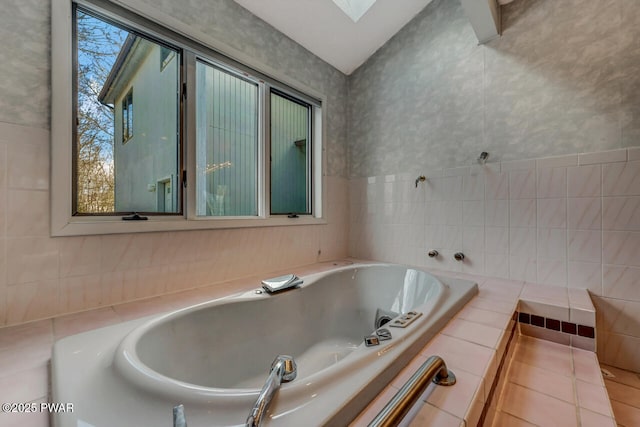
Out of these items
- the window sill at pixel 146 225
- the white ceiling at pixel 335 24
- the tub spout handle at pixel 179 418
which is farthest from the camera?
the white ceiling at pixel 335 24

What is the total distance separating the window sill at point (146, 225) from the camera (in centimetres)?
110

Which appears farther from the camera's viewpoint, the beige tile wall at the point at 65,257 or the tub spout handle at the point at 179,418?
the beige tile wall at the point at 65,257

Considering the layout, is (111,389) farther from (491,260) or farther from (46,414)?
(491,260)

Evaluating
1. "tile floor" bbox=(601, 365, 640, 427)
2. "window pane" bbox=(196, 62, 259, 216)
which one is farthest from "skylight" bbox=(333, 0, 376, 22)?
"tile floor" bbox=(601, 365, 640, 427)

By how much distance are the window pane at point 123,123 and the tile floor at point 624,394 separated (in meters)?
2.28

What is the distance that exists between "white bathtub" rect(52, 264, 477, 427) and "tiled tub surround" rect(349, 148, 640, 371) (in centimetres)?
44

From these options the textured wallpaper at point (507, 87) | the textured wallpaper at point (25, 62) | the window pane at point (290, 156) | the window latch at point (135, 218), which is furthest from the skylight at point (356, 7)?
the window latch at point (135, 218)

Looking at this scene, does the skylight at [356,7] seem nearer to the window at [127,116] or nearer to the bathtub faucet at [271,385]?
the window at [127,116]

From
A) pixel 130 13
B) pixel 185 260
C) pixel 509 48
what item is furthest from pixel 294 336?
pixel 509 48

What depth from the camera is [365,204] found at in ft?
7.95

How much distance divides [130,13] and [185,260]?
130 cm

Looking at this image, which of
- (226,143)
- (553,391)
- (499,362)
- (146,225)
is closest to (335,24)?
(226,143)

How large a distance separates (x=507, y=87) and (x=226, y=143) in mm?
1937

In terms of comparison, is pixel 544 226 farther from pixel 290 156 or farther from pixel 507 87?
pixel 290 156
